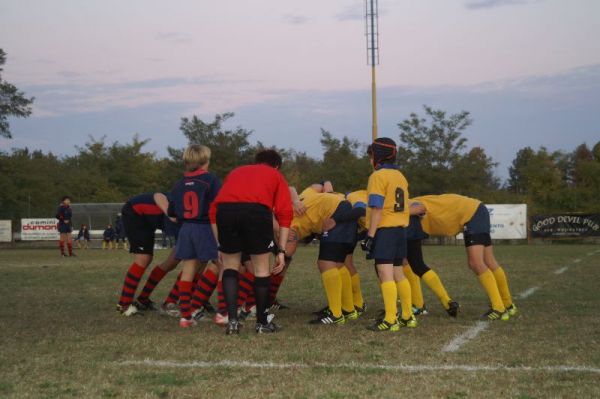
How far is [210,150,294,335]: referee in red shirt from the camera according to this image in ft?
23.0

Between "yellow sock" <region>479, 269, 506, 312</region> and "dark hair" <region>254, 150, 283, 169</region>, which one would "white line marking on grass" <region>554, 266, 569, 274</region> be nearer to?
"yellow sock" <region>479, 269, 506, 312</region>

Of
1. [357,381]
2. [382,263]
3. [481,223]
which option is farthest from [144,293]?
[357,381]

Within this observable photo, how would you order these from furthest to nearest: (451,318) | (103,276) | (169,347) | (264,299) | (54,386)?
(103,276) < (451,318) < (264,299) < (169,347) < (54,386)

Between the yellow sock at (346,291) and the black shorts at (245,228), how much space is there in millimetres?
1400

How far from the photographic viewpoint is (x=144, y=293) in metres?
9.20

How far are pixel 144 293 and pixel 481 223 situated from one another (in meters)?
4.03

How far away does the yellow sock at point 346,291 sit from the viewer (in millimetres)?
8305

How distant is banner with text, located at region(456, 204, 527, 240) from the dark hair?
31105 mm

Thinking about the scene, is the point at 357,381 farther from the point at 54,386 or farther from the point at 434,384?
the point at 54,386

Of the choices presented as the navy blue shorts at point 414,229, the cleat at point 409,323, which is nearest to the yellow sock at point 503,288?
the navy blue shorts at point 414,229

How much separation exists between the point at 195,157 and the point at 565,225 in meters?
32.7

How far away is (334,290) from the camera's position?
790 cm

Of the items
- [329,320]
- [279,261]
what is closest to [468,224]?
[329,320]

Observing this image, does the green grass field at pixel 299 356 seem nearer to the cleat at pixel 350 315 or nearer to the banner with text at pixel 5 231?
the cleat at pixel 350 315
